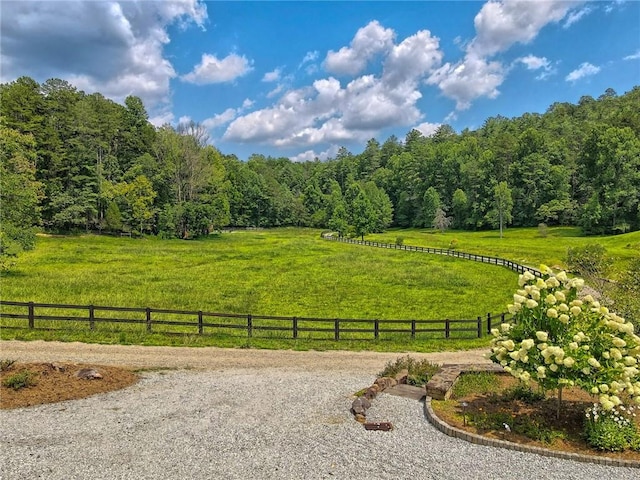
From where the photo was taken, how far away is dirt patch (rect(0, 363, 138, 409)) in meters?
10.5

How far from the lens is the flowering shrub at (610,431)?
8.06 m

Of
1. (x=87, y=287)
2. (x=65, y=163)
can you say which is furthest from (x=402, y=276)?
(x=65, y=163)

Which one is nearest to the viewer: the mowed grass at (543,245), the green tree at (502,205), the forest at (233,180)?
the mowed grass at (543,245)

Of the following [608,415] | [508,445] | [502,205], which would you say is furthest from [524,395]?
[502,205]

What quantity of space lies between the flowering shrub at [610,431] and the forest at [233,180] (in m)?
33.0

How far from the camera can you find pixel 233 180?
4744 inches

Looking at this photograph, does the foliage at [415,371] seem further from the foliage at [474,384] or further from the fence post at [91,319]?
the fence post at [91,319]

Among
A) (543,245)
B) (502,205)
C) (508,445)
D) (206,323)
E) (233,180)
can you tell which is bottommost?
(206,323)

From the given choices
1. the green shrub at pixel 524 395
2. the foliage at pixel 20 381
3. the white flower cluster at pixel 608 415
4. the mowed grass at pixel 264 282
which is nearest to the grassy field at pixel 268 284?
the mowed grass at pixel 264 282

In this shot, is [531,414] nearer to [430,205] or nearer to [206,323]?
[206,323]

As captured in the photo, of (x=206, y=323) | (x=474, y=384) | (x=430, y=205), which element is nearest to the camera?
(x=474, y=384)

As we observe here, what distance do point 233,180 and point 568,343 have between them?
11745 centimetres

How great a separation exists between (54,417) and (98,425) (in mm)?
1202

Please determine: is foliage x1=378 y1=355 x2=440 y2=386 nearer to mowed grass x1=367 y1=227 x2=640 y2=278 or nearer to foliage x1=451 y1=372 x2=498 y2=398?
foliage x1=451 y1=372 x2=498 y2=398
